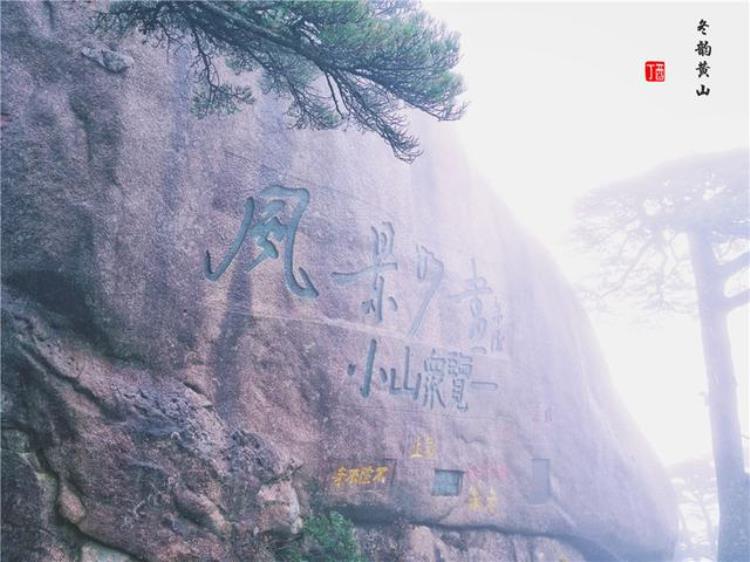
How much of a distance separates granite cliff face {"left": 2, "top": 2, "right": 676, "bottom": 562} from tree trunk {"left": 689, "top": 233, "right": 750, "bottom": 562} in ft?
12.9

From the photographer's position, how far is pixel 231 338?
5645 millimetres

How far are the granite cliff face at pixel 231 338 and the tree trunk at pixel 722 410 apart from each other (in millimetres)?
3942

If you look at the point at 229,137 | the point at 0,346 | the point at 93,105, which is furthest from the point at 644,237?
the point at 0,346

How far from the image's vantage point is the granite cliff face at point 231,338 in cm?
441

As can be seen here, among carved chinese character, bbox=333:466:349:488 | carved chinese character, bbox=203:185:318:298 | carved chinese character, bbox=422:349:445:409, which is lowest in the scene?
carved chinese character, bbox=333:466:349:488

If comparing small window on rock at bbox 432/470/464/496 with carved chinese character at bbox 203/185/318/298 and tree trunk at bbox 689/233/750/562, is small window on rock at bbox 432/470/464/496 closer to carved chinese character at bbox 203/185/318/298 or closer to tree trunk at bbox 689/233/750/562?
carved chinese character at bbox 203/185/318/298

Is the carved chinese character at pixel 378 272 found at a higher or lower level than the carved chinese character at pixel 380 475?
higher

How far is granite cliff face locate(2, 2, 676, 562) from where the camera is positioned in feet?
14.5

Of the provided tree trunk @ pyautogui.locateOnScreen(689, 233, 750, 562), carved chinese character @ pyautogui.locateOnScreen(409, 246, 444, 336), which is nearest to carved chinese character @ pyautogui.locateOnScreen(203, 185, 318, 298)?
carved chinese character @ pyautogui.locateOnScreen(409, 246, 444, 336)

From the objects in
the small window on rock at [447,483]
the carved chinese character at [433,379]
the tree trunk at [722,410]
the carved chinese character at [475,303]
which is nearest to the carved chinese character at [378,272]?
the carved chinese character at [433,379]

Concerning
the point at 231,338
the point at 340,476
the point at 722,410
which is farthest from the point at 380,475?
the point at 722,410

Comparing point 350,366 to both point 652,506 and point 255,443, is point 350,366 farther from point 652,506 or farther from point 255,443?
point 652,506

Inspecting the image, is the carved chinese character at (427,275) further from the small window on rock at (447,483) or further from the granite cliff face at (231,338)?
the small window on rock at (447,483)

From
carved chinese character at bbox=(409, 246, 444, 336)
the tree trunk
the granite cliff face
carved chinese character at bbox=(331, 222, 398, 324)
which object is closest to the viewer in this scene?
the granite cliff face
